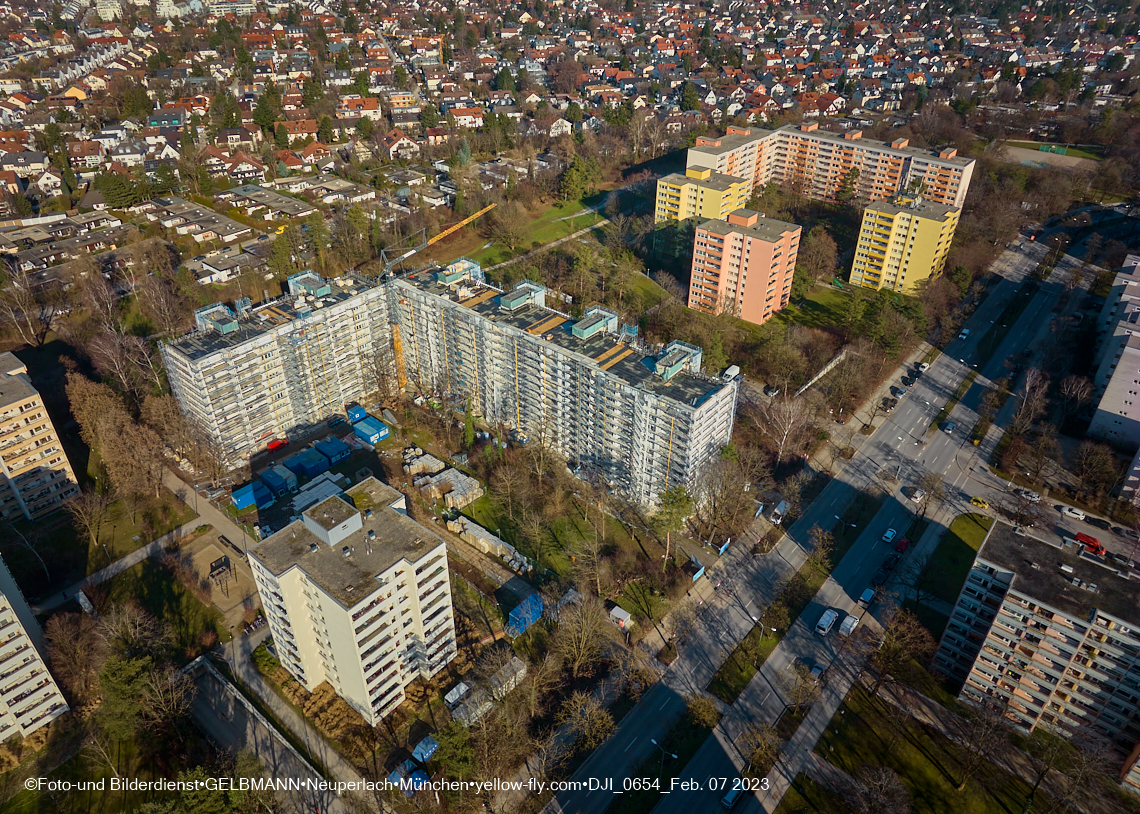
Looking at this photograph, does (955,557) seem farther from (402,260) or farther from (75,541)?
(402,260)

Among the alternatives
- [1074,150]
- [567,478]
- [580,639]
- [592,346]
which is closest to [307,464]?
[567,478]

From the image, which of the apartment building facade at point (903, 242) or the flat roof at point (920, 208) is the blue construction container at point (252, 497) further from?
the flat roof at point (920, 208)

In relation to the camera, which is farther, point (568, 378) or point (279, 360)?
point (279, 360)

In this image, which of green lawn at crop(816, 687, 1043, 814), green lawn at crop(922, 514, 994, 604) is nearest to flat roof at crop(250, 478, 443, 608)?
green lawn at crop(816, 687, 1043, 814)

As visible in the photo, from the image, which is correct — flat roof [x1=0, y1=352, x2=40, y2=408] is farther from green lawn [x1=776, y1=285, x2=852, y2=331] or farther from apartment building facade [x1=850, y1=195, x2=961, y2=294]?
apartment building facade [x1=850, y1=195, x2=961, y2=294]

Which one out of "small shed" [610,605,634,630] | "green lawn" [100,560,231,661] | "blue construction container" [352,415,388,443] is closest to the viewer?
"green lawn" [100,560,231,661]

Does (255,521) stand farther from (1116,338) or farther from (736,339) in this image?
(1116,338)
